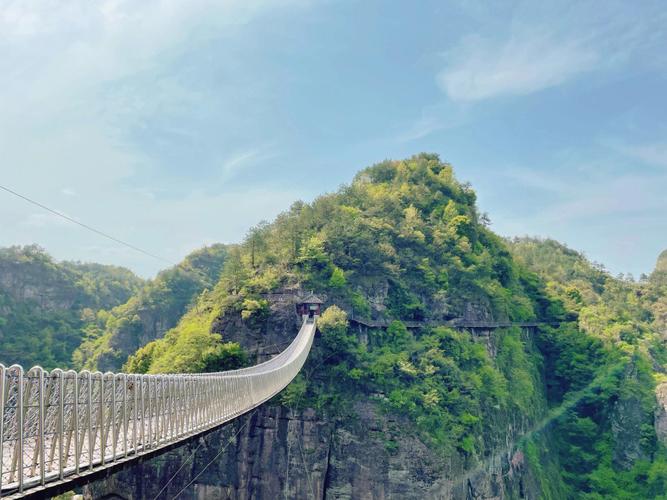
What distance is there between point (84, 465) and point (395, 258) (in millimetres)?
28852

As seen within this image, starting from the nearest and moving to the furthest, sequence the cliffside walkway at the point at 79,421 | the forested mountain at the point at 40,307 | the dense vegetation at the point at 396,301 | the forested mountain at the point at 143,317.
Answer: the cliffside walkway at the point at 79,421
the dense vegetation at the point at 396,301
the forested mountain at the point at 40,307
the forested mountain at the point at 143,317

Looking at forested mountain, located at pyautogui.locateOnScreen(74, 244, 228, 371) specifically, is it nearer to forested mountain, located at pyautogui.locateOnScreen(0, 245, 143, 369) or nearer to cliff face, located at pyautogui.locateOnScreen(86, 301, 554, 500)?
forested mountain, located at pyautogui.locateOnScreen(0, 245, 143, 369)

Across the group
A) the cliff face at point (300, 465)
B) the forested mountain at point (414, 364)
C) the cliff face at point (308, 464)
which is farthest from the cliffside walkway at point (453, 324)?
the cliff face at point (300, 465)

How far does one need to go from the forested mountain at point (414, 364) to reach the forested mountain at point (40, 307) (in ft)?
87.1

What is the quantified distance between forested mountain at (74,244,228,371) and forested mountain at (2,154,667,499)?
23983 mm

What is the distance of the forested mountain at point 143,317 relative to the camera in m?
58.0

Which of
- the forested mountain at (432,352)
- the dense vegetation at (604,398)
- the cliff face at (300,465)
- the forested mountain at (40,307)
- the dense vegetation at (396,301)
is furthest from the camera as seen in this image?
the forested mountain at (40,307)

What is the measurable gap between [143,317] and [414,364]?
41021 millimetres

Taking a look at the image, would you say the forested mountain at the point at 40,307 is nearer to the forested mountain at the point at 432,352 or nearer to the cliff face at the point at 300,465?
the forested mountain at the point at 432,352

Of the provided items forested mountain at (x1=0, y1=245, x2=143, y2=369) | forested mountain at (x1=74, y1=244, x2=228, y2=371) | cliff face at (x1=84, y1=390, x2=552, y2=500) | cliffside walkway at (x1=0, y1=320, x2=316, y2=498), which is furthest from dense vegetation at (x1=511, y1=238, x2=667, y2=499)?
forested mountain at (x1=0, y1=245, x2=143, y2=369)

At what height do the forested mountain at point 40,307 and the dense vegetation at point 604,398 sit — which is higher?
the forested mountain at point 40,307

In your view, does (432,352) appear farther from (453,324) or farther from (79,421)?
(79,421)

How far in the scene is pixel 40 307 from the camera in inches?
2512

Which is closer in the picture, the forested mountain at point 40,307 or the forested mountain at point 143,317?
the forested mountain at point 40,307
